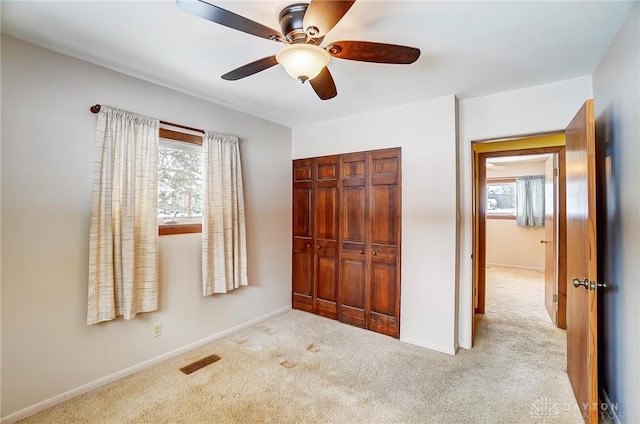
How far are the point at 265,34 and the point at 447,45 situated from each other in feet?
4.01

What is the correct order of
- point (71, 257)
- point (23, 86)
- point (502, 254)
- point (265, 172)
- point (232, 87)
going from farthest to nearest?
point (502, 254)
point (265, 172)
point (232, 87)
point (71, 257)
point (23, 86)

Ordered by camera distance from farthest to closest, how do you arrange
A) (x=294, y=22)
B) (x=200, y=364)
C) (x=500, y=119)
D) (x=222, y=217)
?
1. (x=222, y=217)
2. (x=500, y=119)
3. (x=200, y=364)
4. (x=294, y=22)

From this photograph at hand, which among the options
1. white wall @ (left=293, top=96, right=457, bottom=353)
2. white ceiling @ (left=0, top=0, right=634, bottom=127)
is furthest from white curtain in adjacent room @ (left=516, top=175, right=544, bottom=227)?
white wall @ (left=293, top=96, right=457, bottom=353)

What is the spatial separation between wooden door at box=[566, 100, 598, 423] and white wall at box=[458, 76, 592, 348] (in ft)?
1.03

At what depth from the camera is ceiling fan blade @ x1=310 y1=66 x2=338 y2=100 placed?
72.4 inches

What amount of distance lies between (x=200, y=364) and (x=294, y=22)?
2671 millimetres

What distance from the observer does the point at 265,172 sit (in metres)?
3.58

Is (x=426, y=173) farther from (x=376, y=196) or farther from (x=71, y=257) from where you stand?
(x=71, y=257)

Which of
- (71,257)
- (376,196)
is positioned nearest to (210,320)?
(71,257)

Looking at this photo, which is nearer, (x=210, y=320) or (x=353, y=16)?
(x=353, y=16)

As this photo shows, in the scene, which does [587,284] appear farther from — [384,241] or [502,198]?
[502,198]

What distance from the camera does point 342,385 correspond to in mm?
2225

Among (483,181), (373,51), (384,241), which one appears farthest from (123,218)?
(483,181)

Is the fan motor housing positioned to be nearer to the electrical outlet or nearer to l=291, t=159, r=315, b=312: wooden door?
l=291, t=159, r=315, b=312: wooden door
